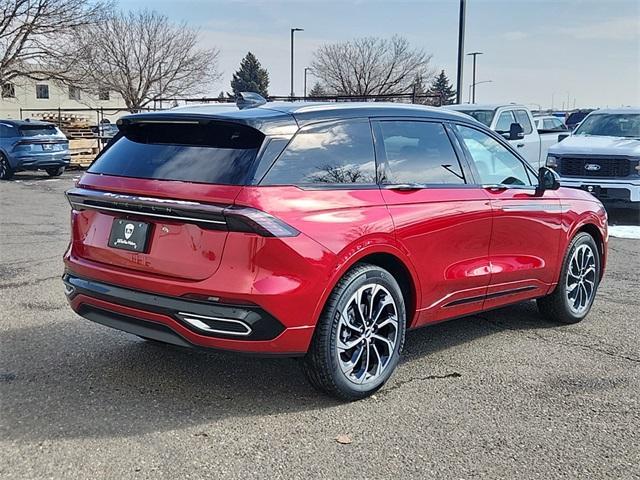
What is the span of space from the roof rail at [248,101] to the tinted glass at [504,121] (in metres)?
9.89

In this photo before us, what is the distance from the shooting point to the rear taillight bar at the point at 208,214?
3.32 metres

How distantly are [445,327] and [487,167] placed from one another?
136 cm

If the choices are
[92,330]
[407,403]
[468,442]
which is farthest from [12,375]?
[468,442]

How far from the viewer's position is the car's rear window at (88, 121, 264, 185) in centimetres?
351

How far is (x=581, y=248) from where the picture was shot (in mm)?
5590

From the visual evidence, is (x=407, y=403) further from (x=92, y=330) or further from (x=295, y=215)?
(x=92, y=330)

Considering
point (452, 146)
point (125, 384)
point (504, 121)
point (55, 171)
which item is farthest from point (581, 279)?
point (55, 171)

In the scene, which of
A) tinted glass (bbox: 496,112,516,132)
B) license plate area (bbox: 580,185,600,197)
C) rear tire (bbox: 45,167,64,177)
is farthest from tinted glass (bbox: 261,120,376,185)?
rear tire (bbox: 45,167,64,177)

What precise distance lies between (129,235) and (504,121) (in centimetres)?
1118

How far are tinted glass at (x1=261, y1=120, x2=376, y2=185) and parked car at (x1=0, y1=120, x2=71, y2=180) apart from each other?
16.0 metres

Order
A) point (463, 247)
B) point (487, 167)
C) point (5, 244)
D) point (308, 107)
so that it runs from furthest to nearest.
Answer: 1. point (5, 244)
2. point (487, 167)
3. point (463, 247)
4. point (308, 107)

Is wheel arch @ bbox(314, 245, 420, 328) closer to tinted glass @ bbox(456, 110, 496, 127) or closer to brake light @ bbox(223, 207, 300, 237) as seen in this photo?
brake light @ bbox(223, 207, 300, 237)

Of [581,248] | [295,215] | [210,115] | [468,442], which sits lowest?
[468,442]

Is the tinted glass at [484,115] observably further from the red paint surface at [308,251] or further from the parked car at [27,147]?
the parked car at [27,147]
